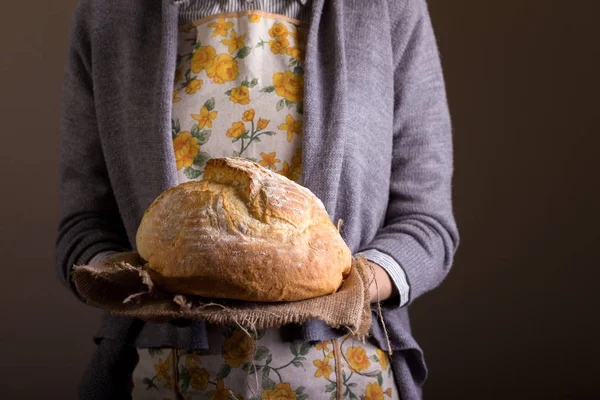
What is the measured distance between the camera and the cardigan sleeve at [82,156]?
1.26 meters

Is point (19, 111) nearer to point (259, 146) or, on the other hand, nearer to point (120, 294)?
point (259, 146)

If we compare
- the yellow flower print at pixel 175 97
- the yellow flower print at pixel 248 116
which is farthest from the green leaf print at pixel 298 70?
the yellow flower print at pixel 175 97

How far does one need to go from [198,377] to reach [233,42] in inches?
22.9

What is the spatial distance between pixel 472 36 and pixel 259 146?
3.47ft

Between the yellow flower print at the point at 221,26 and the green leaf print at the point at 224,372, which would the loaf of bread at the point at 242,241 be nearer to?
the green leaf print at the point at 224,372

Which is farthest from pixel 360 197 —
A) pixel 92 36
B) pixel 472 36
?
pixel 472 36

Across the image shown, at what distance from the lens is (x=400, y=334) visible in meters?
1.17

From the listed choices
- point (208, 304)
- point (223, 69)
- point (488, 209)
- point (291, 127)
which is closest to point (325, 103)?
point (291, 127)

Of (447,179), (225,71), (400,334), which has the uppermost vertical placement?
(225,71)

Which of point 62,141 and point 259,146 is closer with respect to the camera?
point 259,146

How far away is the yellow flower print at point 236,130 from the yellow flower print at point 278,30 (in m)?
0.18

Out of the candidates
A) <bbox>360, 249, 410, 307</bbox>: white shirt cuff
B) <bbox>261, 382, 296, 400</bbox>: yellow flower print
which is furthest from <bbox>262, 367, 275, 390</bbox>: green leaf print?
<bbox>360, 249, 410, 307</bbox>: white shirt cuff

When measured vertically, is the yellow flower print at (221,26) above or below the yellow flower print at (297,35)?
above

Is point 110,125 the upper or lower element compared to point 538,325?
upper
